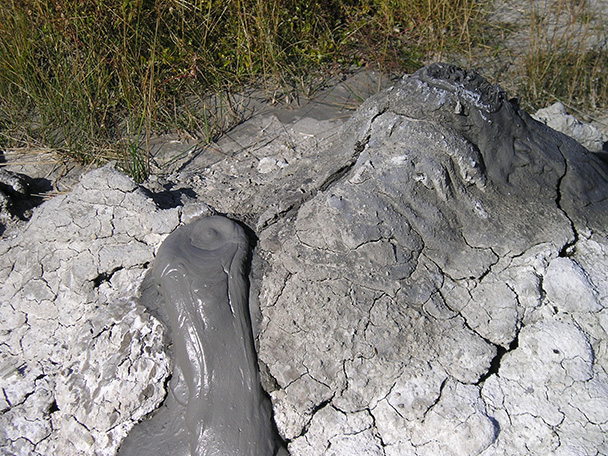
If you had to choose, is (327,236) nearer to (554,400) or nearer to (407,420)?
(407,420)

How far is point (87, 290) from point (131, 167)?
4.37 feet

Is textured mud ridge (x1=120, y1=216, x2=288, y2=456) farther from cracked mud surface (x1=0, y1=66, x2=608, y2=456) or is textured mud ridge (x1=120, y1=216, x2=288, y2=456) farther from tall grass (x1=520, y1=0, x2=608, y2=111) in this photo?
tall grass (x1=520, y1=0, x2=608, y2=111)

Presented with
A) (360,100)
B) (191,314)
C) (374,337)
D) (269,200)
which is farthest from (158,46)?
(374,337)

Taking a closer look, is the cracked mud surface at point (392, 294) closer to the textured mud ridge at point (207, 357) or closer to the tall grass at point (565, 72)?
the textured mud ridge at point (207, 357)

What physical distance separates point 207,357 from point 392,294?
627 mm

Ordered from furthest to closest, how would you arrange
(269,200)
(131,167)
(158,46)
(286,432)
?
A: 1. (158,46)
2. (131,167)
3. (269,200)
4. (286,432)

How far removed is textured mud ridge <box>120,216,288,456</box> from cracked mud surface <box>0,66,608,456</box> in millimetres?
63

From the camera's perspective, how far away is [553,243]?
2.01m

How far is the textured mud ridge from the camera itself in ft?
5.26

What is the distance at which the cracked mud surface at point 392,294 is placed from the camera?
1.70m

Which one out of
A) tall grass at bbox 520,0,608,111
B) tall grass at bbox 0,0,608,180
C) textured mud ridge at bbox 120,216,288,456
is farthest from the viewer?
tall grass at bbox 520,0,608,111

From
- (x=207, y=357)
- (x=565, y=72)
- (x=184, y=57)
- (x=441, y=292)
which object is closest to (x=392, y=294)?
(x=441, y=292)

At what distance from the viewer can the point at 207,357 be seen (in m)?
1.68

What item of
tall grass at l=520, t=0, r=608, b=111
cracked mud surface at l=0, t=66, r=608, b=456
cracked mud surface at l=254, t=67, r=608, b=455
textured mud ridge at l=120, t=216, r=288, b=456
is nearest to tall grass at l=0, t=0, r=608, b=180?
tall grass at l=520, t=0, r=608, b=111
